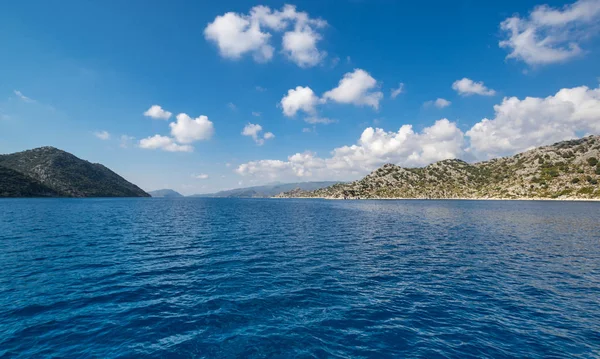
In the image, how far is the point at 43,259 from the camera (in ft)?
126

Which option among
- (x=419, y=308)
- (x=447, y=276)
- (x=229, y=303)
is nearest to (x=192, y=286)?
(x=229, y=303)

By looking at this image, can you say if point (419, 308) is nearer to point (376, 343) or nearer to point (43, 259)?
point (376, 343)

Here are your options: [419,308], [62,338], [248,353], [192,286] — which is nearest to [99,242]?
[192,286]

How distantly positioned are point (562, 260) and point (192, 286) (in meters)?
54.5

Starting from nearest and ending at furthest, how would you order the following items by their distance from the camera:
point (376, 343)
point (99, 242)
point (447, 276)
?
point (376, 343)
point (447, 276)
point (99, 242)

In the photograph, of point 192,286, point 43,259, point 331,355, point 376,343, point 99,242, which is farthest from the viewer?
point 99,242

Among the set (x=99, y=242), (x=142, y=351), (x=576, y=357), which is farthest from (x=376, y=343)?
(x=99, y=242)

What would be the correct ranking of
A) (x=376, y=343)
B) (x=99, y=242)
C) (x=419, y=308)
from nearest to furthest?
(x=376, y=343) → (x=419, y=308) → (x=99, y=242)

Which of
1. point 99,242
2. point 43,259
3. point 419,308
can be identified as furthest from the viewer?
point 99,242

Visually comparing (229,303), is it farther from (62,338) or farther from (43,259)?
(43,259)

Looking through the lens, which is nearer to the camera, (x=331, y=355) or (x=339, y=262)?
(x=331, y=355)

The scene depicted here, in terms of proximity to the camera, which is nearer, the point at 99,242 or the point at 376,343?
the point at 376,343

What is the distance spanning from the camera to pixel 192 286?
28953 mm

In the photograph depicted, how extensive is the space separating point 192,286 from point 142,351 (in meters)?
12.5
